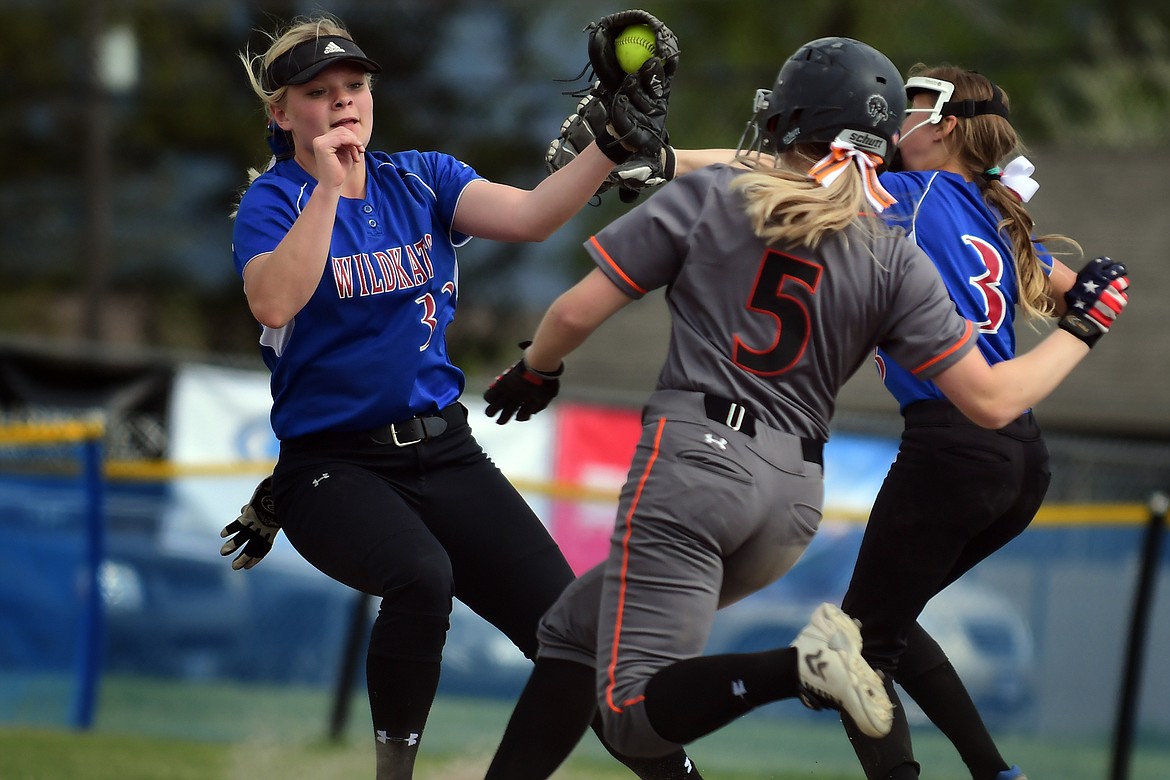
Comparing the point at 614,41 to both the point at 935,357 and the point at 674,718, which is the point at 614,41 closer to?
the point at 935,357

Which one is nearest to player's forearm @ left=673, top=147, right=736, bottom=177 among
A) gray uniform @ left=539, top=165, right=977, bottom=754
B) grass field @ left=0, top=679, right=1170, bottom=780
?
gray uniform @ left=539, top=165, right=977, bottom=754

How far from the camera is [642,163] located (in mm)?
4031

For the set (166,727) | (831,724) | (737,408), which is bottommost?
(166,727)

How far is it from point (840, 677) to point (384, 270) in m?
1.69

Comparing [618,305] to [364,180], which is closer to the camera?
[618,305]

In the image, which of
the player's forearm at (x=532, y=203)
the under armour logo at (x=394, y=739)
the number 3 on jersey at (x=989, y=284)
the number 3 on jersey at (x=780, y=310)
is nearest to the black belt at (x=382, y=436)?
the player's forearm at (x=532, y=203)

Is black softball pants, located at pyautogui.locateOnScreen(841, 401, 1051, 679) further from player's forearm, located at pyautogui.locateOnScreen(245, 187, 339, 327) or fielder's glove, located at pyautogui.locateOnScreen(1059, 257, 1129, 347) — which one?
player's forearm, located at pyautogui.locateOnScreen(245, 187, 339, 327)

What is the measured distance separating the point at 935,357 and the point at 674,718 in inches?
40.8

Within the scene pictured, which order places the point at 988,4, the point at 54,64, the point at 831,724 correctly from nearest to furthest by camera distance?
the point at 831,724
the point at 54,64
the point at 988,4

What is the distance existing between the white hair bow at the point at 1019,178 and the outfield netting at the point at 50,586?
17.9ft

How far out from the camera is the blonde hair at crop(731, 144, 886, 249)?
337 centimetres

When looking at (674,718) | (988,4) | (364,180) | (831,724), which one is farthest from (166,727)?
(988,4)

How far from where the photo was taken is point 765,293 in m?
3.43

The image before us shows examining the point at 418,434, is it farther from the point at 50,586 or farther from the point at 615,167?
the point at 50,586
